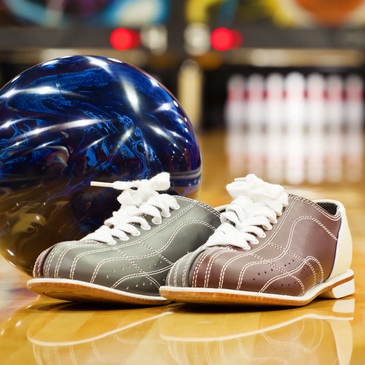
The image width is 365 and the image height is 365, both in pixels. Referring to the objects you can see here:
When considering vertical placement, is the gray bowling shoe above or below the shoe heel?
above

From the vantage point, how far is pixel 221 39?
6879 mm

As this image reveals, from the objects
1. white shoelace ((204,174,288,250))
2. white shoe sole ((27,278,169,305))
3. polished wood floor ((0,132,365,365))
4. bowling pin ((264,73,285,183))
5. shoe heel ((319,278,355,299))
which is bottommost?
bowling pin ((264,73,285,183))

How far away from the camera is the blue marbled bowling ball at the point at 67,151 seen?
4.66ft

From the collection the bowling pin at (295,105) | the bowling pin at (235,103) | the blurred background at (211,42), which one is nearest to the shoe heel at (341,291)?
the blurred background at (211,42)

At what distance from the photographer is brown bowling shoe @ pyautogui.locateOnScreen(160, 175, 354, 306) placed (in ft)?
3.69

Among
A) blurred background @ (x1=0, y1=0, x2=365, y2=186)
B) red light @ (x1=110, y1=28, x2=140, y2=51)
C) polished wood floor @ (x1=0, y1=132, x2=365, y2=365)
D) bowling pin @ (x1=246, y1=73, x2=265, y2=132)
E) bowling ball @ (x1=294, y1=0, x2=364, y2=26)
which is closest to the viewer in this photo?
polished wood floor @ (x1=0, y1=132, x2=365, y2=365)

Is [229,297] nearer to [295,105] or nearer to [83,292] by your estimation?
[83,292]

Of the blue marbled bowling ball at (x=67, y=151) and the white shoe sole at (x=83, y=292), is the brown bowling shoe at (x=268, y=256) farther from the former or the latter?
the blue marbled bowling ball at (x=67, y=151)

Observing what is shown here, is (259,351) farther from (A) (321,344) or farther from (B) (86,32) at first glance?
(B) (86,32)

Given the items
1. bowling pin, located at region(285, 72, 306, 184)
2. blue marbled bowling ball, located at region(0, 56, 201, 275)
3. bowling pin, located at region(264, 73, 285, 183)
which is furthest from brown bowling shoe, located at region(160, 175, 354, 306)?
bowling pin, located at region(285, 72, 306, 184)

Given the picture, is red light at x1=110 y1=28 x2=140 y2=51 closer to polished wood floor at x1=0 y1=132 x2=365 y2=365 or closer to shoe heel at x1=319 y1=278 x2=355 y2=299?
polished wood floor at x1=0 y1=132 x2=365 y2=365

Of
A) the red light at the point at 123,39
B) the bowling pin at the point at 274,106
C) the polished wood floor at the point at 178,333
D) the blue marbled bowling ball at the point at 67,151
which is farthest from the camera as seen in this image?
the bowling pin at the point at 274,106

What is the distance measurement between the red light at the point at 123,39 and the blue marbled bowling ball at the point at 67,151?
5371 millimetres

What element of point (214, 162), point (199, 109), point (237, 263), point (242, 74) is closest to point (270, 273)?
point (237, 263)
